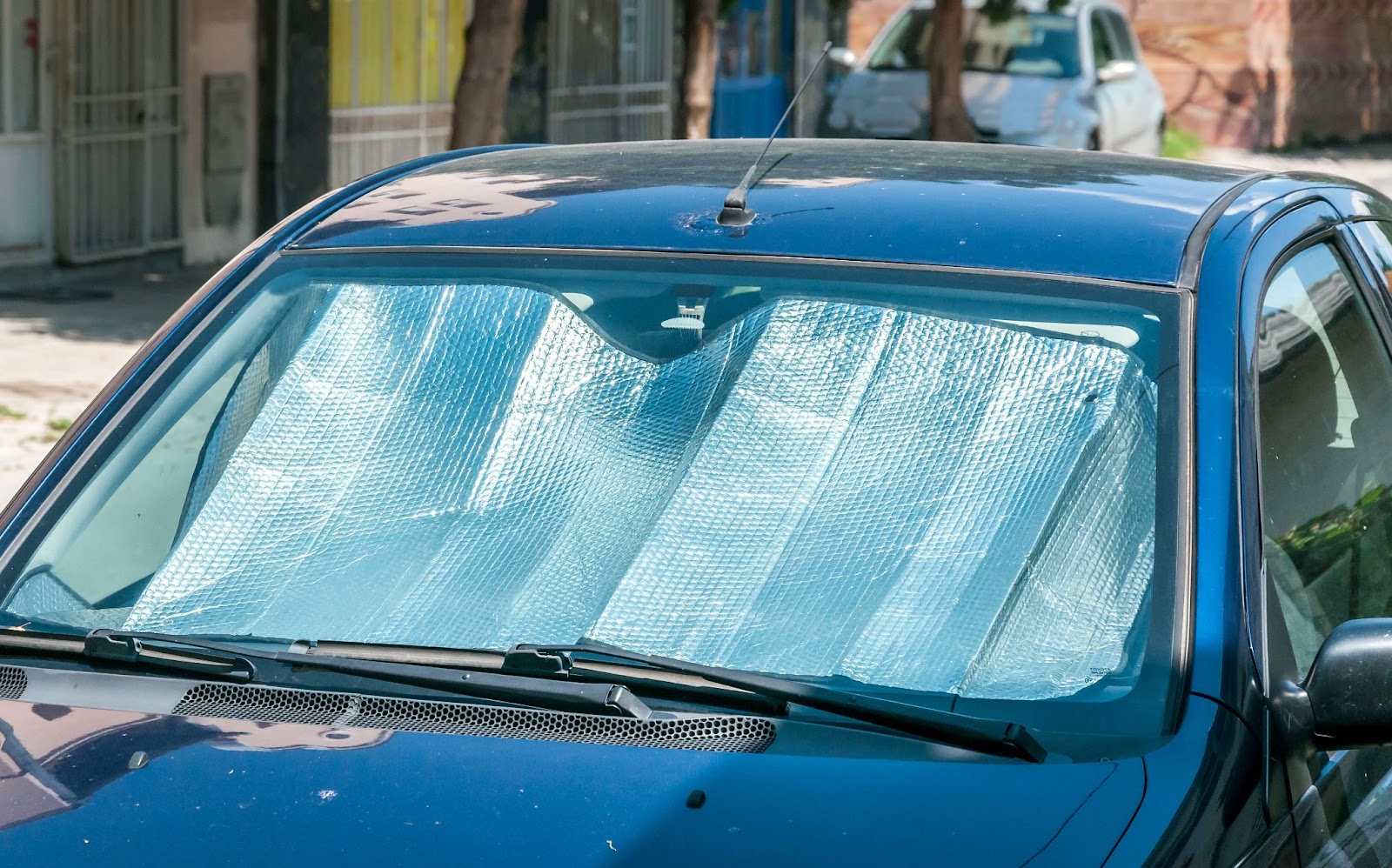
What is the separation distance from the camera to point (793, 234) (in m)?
2.58

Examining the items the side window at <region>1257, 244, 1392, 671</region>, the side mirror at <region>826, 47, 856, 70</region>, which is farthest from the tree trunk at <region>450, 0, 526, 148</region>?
the side window at <region>1257, 244, 1392, 671</region>

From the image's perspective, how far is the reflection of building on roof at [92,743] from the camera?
1.96m

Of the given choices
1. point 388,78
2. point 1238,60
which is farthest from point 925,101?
point 1238,60

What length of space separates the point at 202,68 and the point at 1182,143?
16784mm

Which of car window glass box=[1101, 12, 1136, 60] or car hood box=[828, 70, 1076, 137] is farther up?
car window glass box=[1101, 12, 1136, 60]

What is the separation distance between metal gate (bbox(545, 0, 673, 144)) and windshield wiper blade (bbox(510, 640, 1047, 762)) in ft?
47.2

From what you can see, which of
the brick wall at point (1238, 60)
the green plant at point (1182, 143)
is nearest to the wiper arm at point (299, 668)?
the green plant at point (1182, 143)

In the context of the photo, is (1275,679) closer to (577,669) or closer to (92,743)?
(577,669)

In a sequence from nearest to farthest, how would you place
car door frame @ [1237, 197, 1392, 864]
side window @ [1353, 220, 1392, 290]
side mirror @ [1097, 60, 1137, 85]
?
car door frame @ [1237, 197, 1392, 864] → side window @ [1353, 220, 1392, 290] → side mirror @ [1097, 60, 1137, 85]

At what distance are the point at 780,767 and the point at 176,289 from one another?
10.8m

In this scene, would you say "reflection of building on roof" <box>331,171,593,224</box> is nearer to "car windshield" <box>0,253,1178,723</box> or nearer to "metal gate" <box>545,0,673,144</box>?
"car windshield" <box>0,253,1178,723</box>

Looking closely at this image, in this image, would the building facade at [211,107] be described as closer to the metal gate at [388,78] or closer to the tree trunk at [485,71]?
the metal gate at [388,78]

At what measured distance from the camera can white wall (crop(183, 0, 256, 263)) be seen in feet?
42.2

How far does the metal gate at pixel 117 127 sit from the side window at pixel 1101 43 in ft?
26.5
